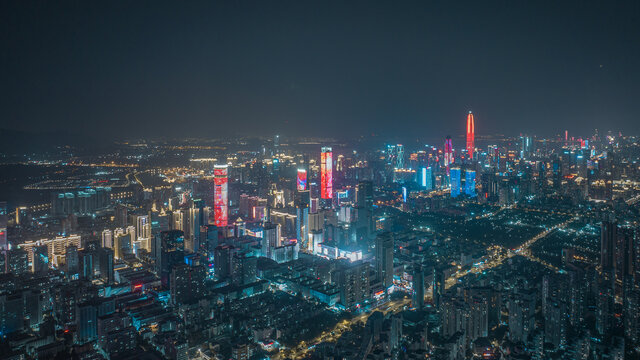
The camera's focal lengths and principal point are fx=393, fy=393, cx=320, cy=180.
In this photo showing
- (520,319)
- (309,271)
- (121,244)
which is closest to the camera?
(520,319)

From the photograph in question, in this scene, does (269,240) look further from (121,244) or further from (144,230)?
(121,244)

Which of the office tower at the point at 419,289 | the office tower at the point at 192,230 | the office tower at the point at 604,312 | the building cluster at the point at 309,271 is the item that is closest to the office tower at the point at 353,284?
the building cluster at the point at 309,271

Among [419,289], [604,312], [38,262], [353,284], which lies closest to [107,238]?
[38,262]

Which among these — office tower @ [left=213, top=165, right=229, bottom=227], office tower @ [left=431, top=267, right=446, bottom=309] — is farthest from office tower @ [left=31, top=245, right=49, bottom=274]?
office tower @ [left=431, top=267, right=446, bottom=309]

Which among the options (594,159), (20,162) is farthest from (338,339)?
(594,159)

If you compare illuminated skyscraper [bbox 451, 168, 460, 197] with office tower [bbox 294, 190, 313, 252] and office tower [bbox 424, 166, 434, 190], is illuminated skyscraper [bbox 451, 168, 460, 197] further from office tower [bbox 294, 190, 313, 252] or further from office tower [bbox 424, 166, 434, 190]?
office tower [bbox 294, 190, 313, 252]

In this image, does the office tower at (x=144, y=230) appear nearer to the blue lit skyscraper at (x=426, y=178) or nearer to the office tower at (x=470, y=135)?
the blue lit skyscraper at (x=426, y=178)
